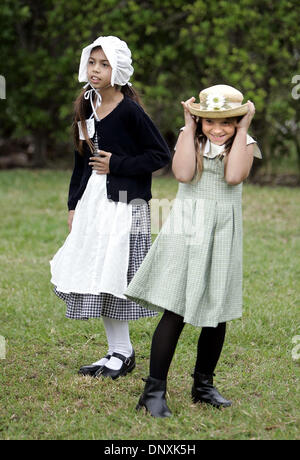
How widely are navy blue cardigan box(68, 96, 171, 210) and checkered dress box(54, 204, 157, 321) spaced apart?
0.33 feet

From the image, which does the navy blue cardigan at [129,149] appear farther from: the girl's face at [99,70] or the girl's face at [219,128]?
the girl's face at [219,128]

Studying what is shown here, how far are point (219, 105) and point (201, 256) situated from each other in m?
0.56

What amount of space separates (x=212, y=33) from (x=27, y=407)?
24.1 ft

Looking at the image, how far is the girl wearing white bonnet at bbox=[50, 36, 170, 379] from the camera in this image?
10.0 feet

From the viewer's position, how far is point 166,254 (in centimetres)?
266

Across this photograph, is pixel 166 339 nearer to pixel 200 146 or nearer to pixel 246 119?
pixel 200 146

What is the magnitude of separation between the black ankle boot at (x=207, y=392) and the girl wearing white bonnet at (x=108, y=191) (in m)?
0.47

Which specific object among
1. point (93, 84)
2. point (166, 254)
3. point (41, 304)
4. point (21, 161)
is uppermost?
point (93, 84)

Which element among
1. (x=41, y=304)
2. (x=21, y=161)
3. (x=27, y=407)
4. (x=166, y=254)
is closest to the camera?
(x=166, y=254)

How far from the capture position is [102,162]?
10.1 ft

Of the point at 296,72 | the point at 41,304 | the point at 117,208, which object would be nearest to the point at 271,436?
the point at 117,208
